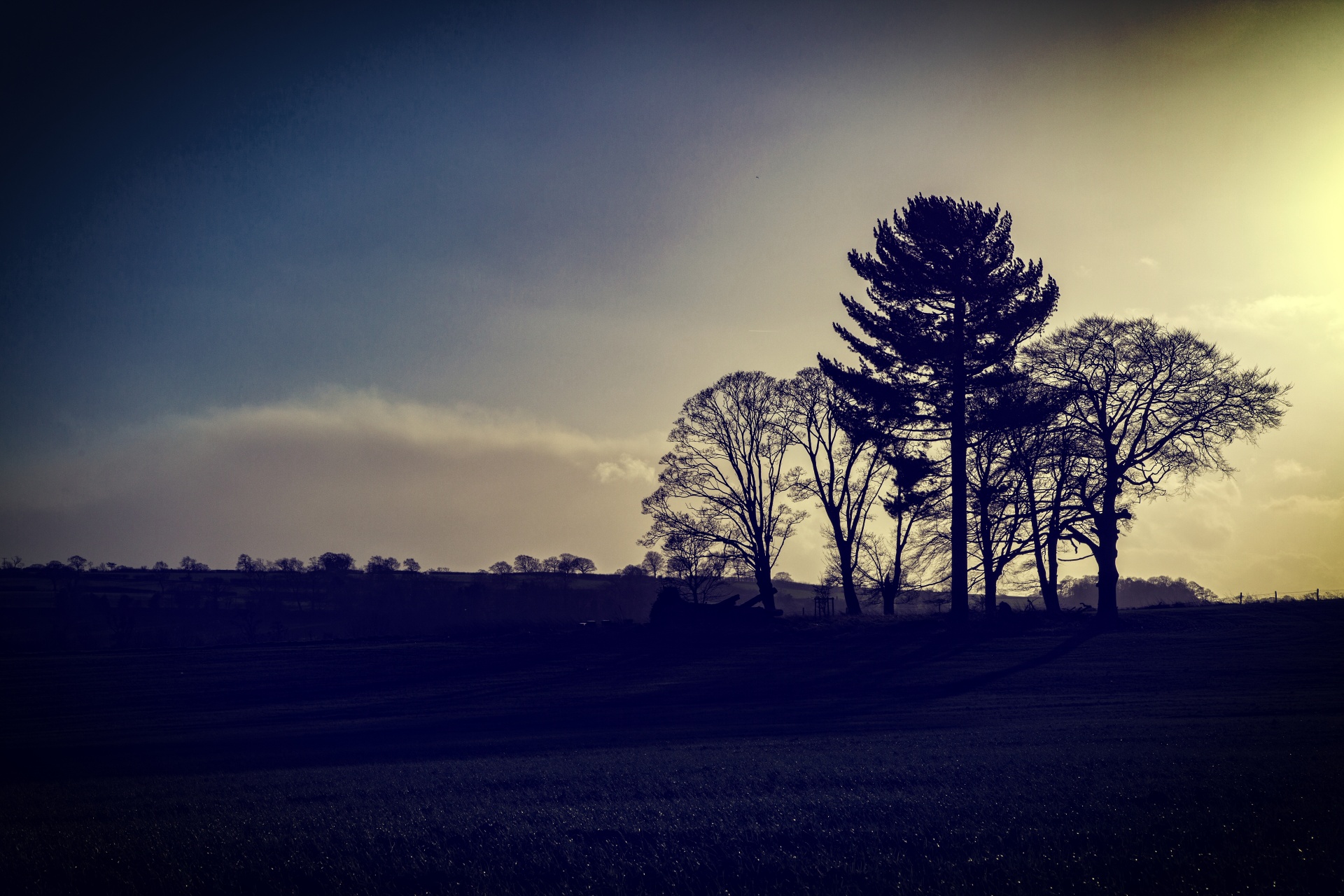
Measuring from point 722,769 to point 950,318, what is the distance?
2624 cm

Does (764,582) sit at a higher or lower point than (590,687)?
higher

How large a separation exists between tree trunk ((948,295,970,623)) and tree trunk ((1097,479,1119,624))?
5938 millimetres

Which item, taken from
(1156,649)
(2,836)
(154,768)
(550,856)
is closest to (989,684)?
(1156,649)

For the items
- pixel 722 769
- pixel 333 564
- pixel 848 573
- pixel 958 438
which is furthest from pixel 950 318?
pixel 333 564

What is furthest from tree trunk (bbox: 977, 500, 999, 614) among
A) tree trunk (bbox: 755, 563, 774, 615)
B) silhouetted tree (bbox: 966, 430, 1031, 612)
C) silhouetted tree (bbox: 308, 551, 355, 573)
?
silhouetted tree (bbox: 308, 551, 355, 573)

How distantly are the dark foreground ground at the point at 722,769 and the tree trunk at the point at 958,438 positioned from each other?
13.1ft

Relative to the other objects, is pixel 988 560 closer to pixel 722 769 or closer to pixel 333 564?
pixel 722 769

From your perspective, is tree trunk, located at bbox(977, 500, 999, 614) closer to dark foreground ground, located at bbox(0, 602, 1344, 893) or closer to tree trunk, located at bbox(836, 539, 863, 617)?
dark foreground ground, located at bbox(0, 602, 1344, 893)

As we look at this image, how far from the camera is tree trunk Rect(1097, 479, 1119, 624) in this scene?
120 feet

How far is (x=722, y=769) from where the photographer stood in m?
14.9

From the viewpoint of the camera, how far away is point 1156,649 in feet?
101

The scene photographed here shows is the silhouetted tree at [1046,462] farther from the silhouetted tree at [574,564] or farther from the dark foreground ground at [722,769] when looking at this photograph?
the silhouetted tree at [574,564]

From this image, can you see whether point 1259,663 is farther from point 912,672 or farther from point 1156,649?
point 912,672

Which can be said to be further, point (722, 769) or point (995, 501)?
point (995, 501)
